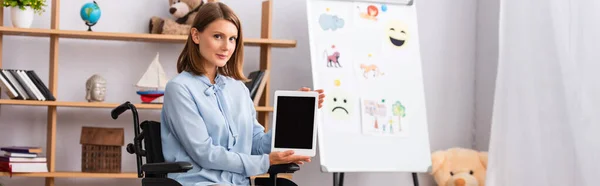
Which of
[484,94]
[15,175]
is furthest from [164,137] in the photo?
[484,94]

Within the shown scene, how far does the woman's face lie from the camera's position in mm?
2404

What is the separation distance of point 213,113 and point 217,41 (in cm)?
21

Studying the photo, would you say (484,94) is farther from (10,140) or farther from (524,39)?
(10,140)

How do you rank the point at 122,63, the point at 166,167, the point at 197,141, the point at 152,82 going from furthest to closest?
the point at 122,63 → the point at 152,82 → the point at 197,141 → the point at 166,167

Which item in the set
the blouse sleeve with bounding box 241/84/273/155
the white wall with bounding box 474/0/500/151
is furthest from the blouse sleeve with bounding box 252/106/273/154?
the white wall with bounding box 474/0/500/151

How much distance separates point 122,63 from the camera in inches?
166

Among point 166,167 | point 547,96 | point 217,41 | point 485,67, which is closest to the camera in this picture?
point 166,167

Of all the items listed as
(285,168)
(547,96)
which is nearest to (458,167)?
(547,96)

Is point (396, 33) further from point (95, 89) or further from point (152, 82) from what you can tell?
point (95, 89)

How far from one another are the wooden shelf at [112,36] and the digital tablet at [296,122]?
1694mm

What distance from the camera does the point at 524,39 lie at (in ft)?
12.2

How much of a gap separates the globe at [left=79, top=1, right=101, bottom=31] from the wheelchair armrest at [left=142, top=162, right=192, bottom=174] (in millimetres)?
1892

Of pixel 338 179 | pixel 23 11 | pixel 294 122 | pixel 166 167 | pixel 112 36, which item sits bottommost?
pixel 338 179

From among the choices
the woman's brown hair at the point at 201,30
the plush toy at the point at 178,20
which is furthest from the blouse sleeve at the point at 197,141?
the plush toy at the point at 178,20
